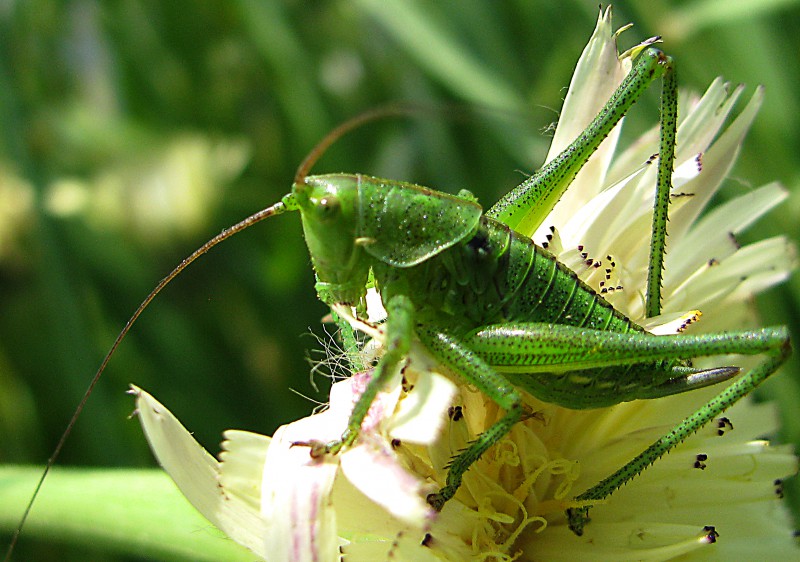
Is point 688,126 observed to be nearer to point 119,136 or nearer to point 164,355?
point 164,355

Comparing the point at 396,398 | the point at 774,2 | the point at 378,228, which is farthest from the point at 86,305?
the point at 774,2

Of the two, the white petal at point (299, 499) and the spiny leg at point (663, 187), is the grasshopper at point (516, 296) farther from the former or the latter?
the white petal at point (299, 499)

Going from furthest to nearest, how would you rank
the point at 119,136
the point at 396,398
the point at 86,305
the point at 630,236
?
the point at 119,136 → the point at 86,305 → the point at 630,236 → the point at 396,398

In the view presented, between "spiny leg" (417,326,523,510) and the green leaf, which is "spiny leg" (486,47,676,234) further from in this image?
the green leaf

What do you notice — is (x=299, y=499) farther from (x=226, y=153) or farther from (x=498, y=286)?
(x=226, y=153)

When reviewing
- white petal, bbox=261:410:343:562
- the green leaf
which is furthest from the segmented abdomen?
the green leaf

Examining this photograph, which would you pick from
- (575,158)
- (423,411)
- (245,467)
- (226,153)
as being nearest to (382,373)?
(423,411)
